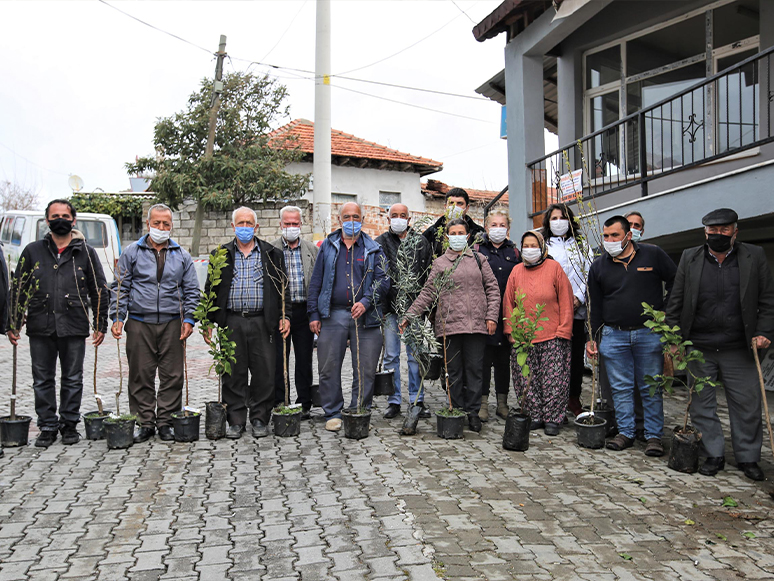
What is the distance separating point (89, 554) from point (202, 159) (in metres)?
18.7

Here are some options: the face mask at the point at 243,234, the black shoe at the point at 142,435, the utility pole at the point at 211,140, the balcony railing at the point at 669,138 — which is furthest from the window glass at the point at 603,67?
the utility pole at the point at 211,140

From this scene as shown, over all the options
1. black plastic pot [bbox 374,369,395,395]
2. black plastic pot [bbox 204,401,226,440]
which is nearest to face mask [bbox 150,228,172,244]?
black plastic pot [bbox 204,401,226,440]

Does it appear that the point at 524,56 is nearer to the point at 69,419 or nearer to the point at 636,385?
the point at 636,385

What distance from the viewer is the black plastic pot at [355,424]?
6.35 metres

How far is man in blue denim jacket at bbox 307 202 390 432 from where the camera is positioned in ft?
22.2

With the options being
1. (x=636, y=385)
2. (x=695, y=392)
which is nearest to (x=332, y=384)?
(x=636, y=385)

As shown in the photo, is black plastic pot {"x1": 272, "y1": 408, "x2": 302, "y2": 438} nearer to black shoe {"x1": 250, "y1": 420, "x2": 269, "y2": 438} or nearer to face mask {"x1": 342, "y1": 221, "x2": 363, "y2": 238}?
black shoe {"x1": 250, "y1": 420, "x2": 269, "y2": 438}

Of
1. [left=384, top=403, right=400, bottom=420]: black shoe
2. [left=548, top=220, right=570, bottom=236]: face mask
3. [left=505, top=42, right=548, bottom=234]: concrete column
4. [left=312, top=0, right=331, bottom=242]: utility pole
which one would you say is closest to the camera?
[left=548, top=220, right=570, bottom=236]: face mask

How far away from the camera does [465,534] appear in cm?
416

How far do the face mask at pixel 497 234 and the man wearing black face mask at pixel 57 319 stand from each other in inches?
153

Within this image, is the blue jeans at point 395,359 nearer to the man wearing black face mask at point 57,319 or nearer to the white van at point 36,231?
the man wearing black face mask at point 57,319

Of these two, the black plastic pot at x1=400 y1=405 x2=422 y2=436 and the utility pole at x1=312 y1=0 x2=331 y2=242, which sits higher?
the utility pole at x1=312 y1=0 x2=331 y2=242

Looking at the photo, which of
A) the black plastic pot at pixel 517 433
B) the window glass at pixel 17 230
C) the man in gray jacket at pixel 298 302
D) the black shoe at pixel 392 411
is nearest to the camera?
the black plastic pot at pixel 517 433

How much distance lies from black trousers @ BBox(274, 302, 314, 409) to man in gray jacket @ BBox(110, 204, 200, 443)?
3.40 feet
